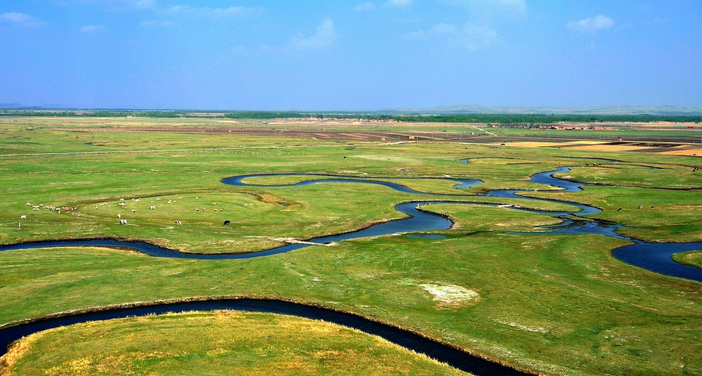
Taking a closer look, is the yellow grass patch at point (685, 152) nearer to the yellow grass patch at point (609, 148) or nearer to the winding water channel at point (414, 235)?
the yellow grass patch at point (609, 148)

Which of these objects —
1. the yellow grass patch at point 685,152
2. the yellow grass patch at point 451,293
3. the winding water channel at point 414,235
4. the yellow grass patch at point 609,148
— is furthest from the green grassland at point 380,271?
the yellow grass patch at point 609,148

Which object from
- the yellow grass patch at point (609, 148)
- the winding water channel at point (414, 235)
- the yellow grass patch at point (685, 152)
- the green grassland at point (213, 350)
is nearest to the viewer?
the green grassland at point (213, 350)

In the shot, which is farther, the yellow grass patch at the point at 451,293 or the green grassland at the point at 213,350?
the yellow grass patch at the point at 451,293

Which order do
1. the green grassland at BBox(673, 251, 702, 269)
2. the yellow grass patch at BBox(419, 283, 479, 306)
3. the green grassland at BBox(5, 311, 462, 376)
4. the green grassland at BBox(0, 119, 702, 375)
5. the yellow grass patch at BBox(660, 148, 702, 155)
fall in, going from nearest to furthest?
the green grassland at BBox(5, 311, 462, 376)
the green grassland at BBox(0, 119, 702, 375)
the yellow grass patch at BBox(419, 283, 479, 306)
the green grassland at BBox(673, 251, 702, 269)
the yellow grass patch at BBox(660, 148, 702, 155)

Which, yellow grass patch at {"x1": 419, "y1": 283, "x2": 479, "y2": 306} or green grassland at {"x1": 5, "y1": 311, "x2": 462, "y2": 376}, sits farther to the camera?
yellow grass patch at {"x1": 419, "y1": 283, "x2": 479, "y2": 306}

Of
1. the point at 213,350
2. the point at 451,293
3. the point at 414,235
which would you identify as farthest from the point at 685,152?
the point at 213,350

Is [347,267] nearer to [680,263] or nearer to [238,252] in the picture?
[238,252]

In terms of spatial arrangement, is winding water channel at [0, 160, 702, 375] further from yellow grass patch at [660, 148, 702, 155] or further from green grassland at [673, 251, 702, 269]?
yellow grass patch at [660, 148, 702, 155]

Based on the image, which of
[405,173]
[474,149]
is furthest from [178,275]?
[474,149]

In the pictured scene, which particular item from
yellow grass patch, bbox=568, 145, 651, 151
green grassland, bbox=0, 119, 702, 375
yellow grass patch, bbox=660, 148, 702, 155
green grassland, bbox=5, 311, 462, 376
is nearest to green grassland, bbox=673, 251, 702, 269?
green grassland, bbox=0, 119, 702, 375
